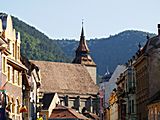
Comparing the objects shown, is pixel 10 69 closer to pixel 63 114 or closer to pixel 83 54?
pixel 63 114

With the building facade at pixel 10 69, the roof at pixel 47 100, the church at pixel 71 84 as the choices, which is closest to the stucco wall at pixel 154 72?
the building facade at pixel 10 69

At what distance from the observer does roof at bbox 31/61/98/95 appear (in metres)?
162

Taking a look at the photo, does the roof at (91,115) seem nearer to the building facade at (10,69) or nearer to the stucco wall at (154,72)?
the stucco wall at (154,72)

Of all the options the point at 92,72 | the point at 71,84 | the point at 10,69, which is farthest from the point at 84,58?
the point at 10,69

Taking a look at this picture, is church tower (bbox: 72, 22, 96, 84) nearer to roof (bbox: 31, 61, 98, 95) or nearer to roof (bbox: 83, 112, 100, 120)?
roof (bbox: 31, 61, 98, 95)

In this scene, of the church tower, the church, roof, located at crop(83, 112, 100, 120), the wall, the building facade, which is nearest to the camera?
the building facade

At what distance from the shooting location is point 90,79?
176750 mm

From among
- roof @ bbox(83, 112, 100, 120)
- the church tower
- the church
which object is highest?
the church tower

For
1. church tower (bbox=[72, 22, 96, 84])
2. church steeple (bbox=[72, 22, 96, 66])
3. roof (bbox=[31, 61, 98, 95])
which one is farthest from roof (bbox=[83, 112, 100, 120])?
church steeple (bbox=[72, 22, 96, 66])

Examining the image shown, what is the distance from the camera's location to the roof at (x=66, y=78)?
162375mm

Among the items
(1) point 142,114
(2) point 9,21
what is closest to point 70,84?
(1) point 142,114

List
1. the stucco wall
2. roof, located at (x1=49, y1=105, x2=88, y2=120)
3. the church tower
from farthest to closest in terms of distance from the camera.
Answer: the church tower
roof, located at (x1=49, y1=105, x2=88, y2=120)
the stucco wall

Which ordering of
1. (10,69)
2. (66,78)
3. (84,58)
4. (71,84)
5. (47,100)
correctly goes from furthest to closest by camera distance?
(84,58)
(66,78)
(71,84)
(47,100)
(10,69)

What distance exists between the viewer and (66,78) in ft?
563
